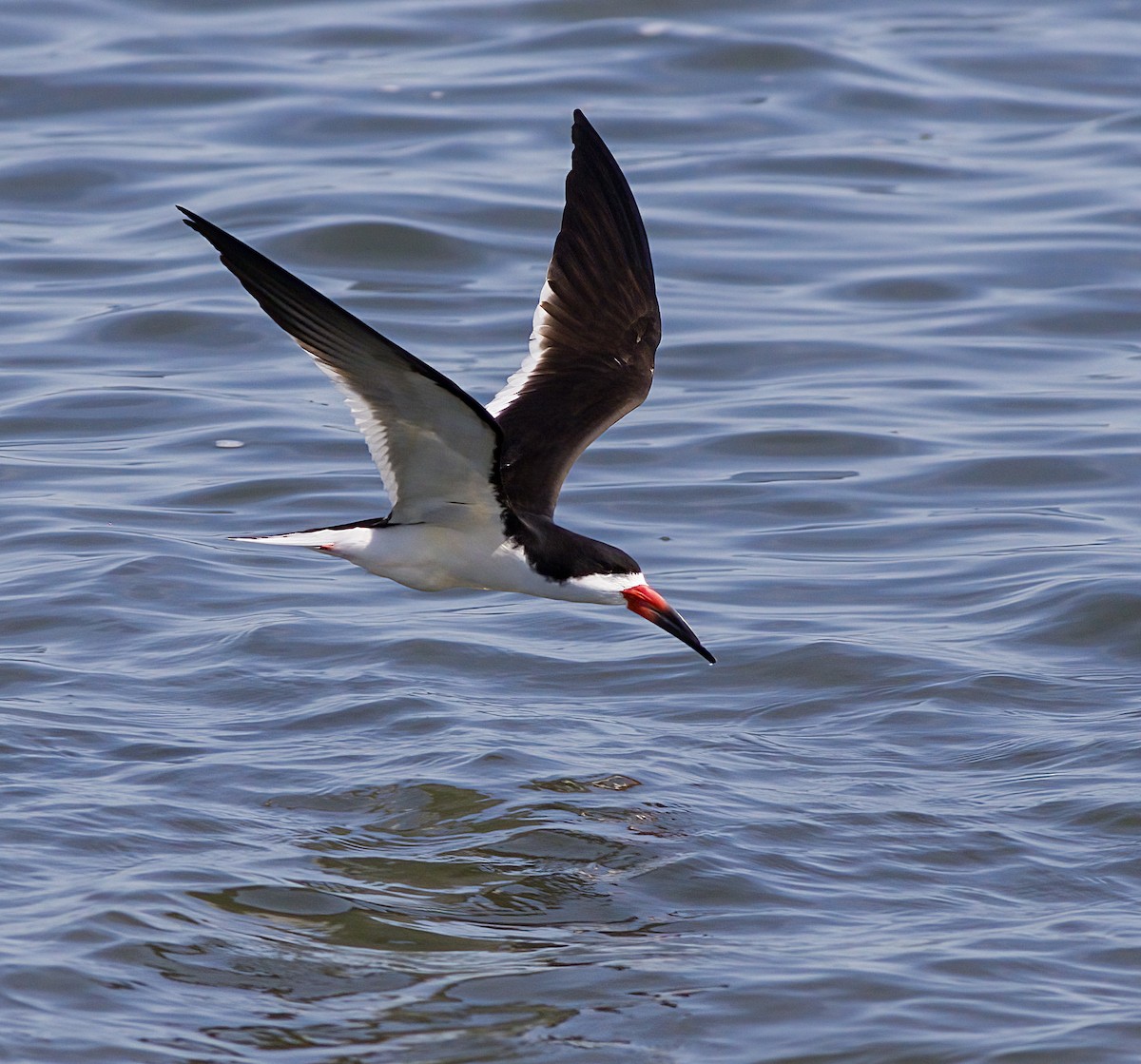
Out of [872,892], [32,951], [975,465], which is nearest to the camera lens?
[32,951]

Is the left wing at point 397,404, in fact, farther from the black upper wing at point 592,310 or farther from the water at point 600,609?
the black upper wing at point 592,310

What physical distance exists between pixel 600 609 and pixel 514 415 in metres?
1.24

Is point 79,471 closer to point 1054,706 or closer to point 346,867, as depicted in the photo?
point 346,867

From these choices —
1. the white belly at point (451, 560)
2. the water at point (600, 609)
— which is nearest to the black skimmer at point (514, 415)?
Result: the white belly at point (451, 560)

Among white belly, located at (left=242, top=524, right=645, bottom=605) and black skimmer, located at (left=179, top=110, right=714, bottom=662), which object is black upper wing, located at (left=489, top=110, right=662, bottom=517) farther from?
white belly, located at (left=242, top=524, right=645, bottom=605)

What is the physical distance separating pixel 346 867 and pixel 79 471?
431 cm

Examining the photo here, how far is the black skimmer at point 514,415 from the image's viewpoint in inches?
220

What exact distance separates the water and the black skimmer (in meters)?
0.67

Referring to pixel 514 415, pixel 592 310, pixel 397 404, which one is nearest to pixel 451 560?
pixel 397 404

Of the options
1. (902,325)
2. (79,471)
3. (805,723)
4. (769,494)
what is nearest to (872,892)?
(805,723)

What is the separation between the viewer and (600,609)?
8.45 metres

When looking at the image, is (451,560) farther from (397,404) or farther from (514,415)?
(514,415)

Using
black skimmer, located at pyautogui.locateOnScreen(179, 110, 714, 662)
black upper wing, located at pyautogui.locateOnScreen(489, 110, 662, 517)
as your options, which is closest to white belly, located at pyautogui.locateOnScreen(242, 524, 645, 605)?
black skimmer, located at pyautogui.locateOnScreen(179, 110, 714, 662)

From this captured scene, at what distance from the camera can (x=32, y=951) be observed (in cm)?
527
